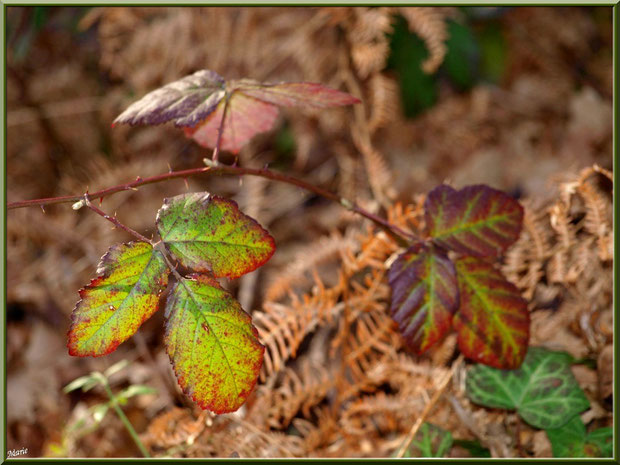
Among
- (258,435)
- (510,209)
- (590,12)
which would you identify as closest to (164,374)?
(258,435)

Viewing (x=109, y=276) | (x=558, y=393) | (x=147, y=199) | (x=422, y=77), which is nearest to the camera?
(x=109, y=276)

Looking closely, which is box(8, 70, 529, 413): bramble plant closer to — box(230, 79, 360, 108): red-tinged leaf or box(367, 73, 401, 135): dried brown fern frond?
box(230, 79, 360, 108): red-tinged leaf

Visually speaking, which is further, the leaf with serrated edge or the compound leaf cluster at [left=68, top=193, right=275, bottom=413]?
the leaf with serrated edge

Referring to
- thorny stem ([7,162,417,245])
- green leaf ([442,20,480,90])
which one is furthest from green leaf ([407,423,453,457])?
green leaf ([442,20,480,90])

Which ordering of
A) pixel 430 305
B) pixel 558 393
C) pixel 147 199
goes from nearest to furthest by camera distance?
1. pixel 430 305
2. pixel 558 393
3. pixel 147 199

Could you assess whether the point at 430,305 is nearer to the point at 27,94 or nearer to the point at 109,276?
the point at 109,276

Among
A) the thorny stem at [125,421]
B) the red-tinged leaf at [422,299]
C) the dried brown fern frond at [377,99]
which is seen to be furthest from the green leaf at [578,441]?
the dried brown fern frond at [377,99]

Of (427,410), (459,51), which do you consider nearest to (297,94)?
(427,410)
